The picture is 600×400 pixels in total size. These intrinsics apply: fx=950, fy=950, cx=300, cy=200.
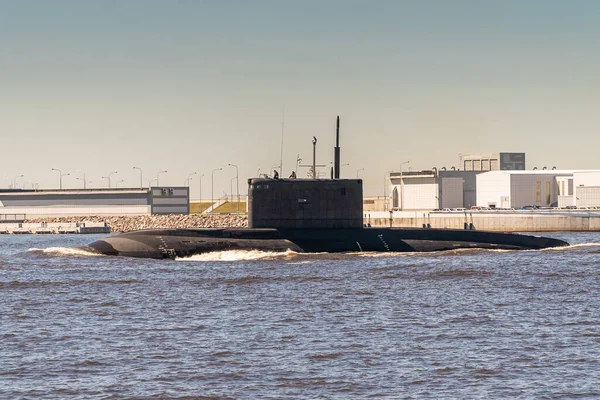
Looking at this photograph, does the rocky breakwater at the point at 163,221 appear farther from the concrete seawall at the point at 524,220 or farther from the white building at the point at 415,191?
the concrete seawall at the point at 524,220

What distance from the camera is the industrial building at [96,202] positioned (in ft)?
572

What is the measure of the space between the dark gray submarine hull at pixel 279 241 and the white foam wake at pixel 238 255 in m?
0.27

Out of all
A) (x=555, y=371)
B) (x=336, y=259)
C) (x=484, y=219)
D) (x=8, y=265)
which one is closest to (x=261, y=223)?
(x=336, y=259)

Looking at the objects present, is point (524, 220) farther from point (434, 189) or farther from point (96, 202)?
point (96, 202)

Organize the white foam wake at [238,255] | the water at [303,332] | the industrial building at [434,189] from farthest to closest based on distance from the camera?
the industrial building at [434,189] < the white foam wake at [238,255] < the water at [303,332]

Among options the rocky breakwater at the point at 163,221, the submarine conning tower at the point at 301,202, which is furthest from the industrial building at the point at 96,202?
the submarine conning tower at the point at 301,202

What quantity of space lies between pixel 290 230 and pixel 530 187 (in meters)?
114

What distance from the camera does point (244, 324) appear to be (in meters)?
30.5

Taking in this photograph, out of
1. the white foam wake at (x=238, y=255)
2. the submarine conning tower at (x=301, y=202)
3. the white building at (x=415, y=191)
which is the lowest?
the white foam wake at (x=238, y=255)

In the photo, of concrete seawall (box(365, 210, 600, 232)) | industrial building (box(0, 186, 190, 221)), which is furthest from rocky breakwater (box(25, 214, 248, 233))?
concrete seawall (box(365, 210, 600, 232))

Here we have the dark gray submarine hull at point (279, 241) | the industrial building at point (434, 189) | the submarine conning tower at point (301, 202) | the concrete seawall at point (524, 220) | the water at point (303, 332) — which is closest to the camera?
the water at point (303, 332)

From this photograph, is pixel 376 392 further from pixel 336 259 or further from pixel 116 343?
pixel 336 259

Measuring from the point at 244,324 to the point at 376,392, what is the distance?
32.5 feet

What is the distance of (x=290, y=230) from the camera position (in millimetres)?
58781
